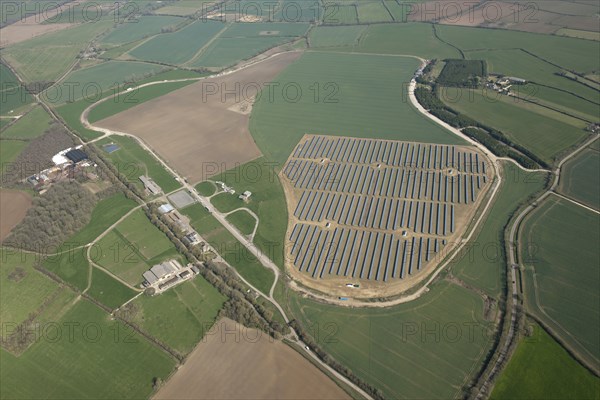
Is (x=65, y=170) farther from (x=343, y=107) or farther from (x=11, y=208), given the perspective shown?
(x=343, y=107)

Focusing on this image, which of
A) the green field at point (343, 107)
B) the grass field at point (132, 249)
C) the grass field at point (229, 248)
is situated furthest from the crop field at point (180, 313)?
the green field at point (343, 107)

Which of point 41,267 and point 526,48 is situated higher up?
point 526,48

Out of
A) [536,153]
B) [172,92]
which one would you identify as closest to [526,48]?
[536,153]

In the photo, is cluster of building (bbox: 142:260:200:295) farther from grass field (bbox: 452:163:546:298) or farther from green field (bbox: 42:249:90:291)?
grass field (bbox: 452:163:546:298)

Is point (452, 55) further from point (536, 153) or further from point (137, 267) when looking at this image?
point (137, 267)

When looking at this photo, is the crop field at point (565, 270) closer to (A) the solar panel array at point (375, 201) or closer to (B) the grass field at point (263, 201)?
(A) the solar panel array at point (375, 201)

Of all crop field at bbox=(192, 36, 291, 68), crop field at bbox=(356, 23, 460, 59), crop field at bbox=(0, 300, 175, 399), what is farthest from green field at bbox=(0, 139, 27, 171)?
crop field at bbox=(356, 23, 460, 59)

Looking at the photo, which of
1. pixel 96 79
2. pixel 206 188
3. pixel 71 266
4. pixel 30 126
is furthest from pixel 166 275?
pixel 96 79
